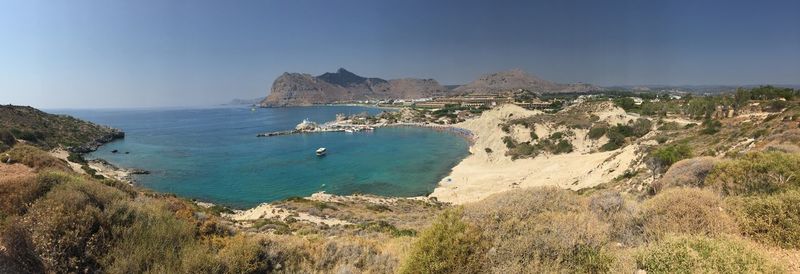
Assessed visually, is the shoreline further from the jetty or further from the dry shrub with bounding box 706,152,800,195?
the dry shrub with bounding box 706,152,800,195

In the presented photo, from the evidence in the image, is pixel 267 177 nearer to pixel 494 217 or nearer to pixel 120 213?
pixel 120 213

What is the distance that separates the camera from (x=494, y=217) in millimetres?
6176

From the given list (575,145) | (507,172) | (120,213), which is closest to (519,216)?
(120,213)

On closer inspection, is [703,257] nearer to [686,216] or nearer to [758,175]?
[686,216]

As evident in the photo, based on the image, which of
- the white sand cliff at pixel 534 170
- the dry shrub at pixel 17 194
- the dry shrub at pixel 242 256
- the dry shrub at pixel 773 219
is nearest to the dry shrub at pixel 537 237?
the dry shrub at pixel 773 219

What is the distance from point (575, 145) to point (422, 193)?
26.3 metres

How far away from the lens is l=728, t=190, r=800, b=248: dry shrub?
606cm

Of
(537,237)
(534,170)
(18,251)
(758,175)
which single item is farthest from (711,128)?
(18,251)

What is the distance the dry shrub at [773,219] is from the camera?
606 centimetres

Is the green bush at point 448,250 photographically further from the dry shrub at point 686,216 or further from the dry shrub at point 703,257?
the dry shrub at point 686,216

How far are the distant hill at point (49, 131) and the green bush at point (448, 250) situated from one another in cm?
7102

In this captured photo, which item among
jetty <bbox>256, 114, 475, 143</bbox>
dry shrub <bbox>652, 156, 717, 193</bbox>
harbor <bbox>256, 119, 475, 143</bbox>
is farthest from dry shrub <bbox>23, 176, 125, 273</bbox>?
harbor <bbox>256, 119, 475, 143</bbox>

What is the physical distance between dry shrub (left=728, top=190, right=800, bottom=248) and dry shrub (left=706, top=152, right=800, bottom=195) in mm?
2662

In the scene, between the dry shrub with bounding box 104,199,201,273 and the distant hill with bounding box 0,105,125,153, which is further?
the distant hill with bounding box 0,105,125,153
